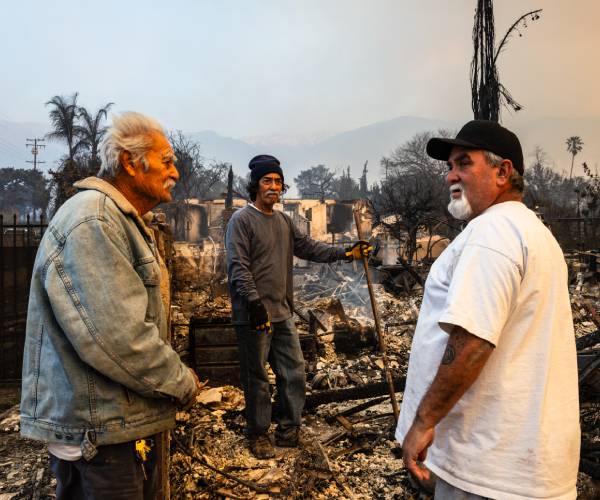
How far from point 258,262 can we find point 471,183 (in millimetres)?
2464

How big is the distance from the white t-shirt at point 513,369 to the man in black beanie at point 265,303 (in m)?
2.40

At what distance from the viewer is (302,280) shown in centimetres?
1478

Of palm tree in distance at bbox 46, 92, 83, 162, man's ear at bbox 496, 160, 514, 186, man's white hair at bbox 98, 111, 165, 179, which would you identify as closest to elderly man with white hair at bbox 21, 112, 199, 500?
man's white hair at bbox 98, 111, 165, 179

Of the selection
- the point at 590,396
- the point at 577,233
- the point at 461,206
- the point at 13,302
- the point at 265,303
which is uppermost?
the point at 577,233

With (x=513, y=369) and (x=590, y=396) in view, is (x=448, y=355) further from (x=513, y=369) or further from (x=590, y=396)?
(x=590, y=396)

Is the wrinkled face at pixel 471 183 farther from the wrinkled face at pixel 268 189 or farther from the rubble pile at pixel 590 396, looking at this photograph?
the rubble pile at pixel 590 396

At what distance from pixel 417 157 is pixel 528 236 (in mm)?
54381

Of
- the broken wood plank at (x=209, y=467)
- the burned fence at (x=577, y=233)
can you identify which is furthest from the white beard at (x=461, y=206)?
the burned fence at (x=577, y=233)

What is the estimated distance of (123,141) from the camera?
1.89m

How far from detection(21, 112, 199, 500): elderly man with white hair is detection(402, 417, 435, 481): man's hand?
2.80 feet

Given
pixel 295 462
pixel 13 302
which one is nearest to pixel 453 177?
pixel 295 462

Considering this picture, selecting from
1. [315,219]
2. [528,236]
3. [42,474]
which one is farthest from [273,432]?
[315,219]

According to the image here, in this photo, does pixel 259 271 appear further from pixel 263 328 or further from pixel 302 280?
pixel 302 280

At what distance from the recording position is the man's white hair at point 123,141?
189cm
